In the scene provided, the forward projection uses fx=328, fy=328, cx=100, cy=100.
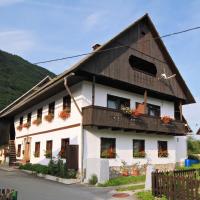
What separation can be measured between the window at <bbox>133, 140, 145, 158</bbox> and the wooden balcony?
1.10 meters

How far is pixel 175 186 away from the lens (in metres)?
11.3

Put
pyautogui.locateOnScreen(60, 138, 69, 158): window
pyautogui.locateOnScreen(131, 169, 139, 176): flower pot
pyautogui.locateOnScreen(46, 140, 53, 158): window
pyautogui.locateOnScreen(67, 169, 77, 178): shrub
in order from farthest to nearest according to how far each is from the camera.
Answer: pyautogui.locateOnScreen(46, 140, 53, 158): window, pyautogui.locateOnScreen(131, 169, 139, 176): flower pot, pyautogui.locateOnScreen(60, 138, 69, 158): window, pyautogui.locateOnScreen(67, 169, 77, 178): shrub

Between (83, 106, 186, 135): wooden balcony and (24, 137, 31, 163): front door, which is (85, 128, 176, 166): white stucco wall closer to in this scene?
(83, 106, 186, 135): wooden balcony

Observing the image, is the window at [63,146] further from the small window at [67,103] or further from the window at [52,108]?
the window at [52,108]

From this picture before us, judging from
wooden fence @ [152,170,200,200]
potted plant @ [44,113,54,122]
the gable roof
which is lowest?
wooden fence @ [152,170,200,200]

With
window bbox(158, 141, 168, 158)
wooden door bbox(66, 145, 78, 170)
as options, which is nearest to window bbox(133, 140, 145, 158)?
window bbox(158, 141, 168, 158)

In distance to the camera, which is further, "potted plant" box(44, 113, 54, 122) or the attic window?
the attic window

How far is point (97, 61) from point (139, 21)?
18.7 feet

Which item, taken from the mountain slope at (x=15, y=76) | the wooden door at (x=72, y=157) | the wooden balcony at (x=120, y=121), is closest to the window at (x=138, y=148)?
the wooden balcony at (x=120, y=121)

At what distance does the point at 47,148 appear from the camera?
2316 centimetres

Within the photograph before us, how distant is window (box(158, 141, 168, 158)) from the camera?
23875 mm

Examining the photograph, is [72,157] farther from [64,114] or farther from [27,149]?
[27,149]

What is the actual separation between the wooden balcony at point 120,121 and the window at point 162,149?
105cm

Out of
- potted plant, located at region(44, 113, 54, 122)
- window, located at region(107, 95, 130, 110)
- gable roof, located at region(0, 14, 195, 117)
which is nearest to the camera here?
gable roof, located at region(0, 14, 195, 117)
